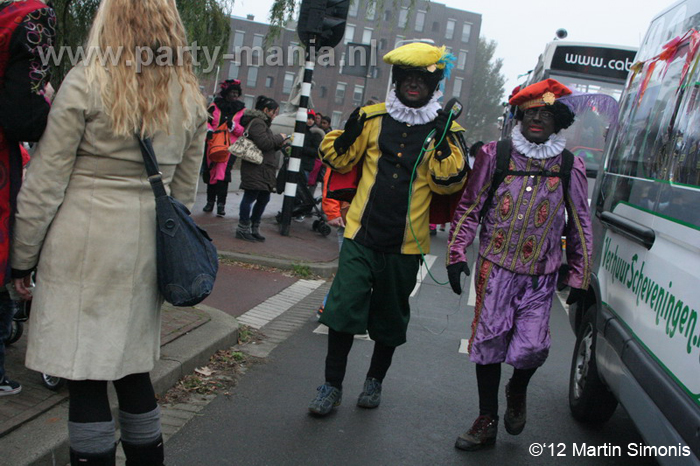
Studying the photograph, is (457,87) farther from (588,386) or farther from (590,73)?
(588,386)

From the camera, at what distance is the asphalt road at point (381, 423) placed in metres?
3.77

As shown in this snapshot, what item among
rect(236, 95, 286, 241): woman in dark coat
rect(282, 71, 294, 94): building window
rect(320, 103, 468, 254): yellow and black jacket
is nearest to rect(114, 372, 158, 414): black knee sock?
rect(320, 103, 468, 254): yellow and black jacket

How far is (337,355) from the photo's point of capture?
14.1 feet

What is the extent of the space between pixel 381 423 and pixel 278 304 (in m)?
2.99

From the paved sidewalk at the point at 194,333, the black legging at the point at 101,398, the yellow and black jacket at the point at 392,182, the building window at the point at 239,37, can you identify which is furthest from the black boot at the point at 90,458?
the building window at the point at 239,37

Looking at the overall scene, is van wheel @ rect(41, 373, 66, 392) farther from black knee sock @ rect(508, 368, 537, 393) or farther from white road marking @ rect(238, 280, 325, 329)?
white road marking @ rect(238, 280, 325, 329)

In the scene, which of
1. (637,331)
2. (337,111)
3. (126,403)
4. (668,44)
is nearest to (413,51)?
(668,44)

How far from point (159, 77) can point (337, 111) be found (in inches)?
3043

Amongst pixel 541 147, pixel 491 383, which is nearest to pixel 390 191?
pixel 541 147

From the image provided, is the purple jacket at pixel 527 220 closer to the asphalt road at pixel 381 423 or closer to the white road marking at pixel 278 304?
the asphalt road at pixel 381 423

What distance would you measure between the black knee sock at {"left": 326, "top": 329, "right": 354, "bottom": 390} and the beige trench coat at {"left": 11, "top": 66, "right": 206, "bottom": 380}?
178 cm

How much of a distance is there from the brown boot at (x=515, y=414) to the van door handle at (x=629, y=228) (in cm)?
100

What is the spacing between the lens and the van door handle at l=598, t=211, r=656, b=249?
343cm

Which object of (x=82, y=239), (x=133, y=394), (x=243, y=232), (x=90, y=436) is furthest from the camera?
(x=243, y=232)
